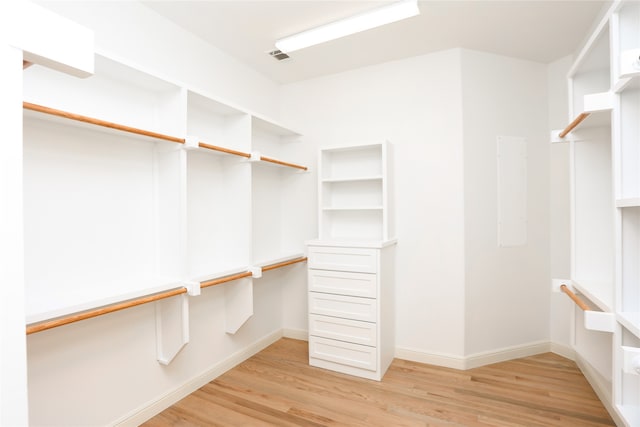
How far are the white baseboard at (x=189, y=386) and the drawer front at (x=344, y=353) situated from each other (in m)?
0.60

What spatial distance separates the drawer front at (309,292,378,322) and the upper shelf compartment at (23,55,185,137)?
169 centimetres

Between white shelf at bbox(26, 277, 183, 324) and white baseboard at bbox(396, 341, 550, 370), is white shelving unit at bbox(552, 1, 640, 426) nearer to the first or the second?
white baseboard at bbox(396, 341, 550, 370)

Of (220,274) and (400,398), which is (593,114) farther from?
(220,274)

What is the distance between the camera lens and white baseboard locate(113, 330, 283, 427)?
2.00 meters

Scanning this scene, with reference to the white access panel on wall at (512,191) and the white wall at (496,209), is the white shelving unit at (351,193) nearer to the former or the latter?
the white wall at (496,209)

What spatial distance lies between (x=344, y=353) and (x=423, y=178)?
1.64m

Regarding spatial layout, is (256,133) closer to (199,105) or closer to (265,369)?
(199,105)

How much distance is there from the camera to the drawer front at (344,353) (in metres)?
2.58

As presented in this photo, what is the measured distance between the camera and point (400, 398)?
2318 millimetres

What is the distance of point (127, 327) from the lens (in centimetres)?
199

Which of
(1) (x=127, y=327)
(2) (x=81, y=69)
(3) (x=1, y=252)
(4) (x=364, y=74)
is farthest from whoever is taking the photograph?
(4) (x=364, y=74)

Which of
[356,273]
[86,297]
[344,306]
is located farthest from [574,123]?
[86,297]

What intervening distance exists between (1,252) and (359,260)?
2.23 meters

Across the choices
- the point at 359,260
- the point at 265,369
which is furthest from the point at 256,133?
the point at 265,369
